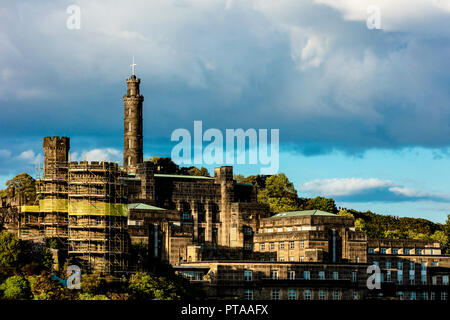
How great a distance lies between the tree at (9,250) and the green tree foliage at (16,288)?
606 centimetres

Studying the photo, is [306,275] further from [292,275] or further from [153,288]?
[153,288]

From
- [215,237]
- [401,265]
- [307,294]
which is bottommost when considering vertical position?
[307,294]

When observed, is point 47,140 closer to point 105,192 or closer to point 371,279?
point 105,192

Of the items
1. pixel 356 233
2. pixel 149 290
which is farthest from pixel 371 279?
pixel 149 290

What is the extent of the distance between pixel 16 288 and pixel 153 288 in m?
19.0

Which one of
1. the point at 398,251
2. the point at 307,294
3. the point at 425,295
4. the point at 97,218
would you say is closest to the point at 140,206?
the point at 97,218

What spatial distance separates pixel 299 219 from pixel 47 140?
42686 mm

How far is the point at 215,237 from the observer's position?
634 feet

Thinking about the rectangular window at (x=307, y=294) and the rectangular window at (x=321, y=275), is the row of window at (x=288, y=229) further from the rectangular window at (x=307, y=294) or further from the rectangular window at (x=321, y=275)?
the rectangular window at (x=307, y=294)

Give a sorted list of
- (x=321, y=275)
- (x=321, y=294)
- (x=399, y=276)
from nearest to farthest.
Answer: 1. (x=321, y=294)
2. (x=321, y=275)
3. (x=399, y=276)

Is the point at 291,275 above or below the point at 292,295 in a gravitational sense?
above

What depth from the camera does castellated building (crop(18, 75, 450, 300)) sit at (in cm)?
15875
